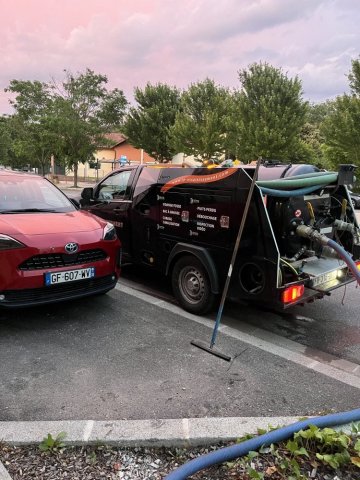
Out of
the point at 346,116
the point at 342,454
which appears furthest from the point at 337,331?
the point at 346,116

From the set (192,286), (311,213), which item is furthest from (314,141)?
(192,286)

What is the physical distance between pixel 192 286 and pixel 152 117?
28.7m

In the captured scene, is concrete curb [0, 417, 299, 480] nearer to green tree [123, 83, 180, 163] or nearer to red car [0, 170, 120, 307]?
red car [0, 170, 120, 307]

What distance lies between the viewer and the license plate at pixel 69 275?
4.05 meters

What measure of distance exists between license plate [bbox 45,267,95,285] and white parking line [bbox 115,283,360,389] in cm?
114

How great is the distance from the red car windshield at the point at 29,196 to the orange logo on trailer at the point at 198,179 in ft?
4.39

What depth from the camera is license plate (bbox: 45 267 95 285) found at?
4051mm

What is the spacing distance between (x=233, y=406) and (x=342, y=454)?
88 centimetres

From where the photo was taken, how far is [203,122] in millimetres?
27641

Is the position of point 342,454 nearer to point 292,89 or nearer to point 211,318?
point 211,318

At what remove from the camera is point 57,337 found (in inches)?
162

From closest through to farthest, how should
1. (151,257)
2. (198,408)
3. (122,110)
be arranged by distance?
1. (198,408)
2. (151,257)
3. (122,110)

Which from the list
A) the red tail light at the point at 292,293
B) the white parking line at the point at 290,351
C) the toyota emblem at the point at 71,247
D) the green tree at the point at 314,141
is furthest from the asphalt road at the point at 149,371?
the green tree at the point at 314,141

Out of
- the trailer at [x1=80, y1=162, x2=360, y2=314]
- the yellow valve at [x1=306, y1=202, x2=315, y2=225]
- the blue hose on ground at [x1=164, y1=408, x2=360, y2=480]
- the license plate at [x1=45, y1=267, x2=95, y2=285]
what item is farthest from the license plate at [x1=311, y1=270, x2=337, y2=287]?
the license plate at [x1=45, y1=267, x2=95, y2=285]
